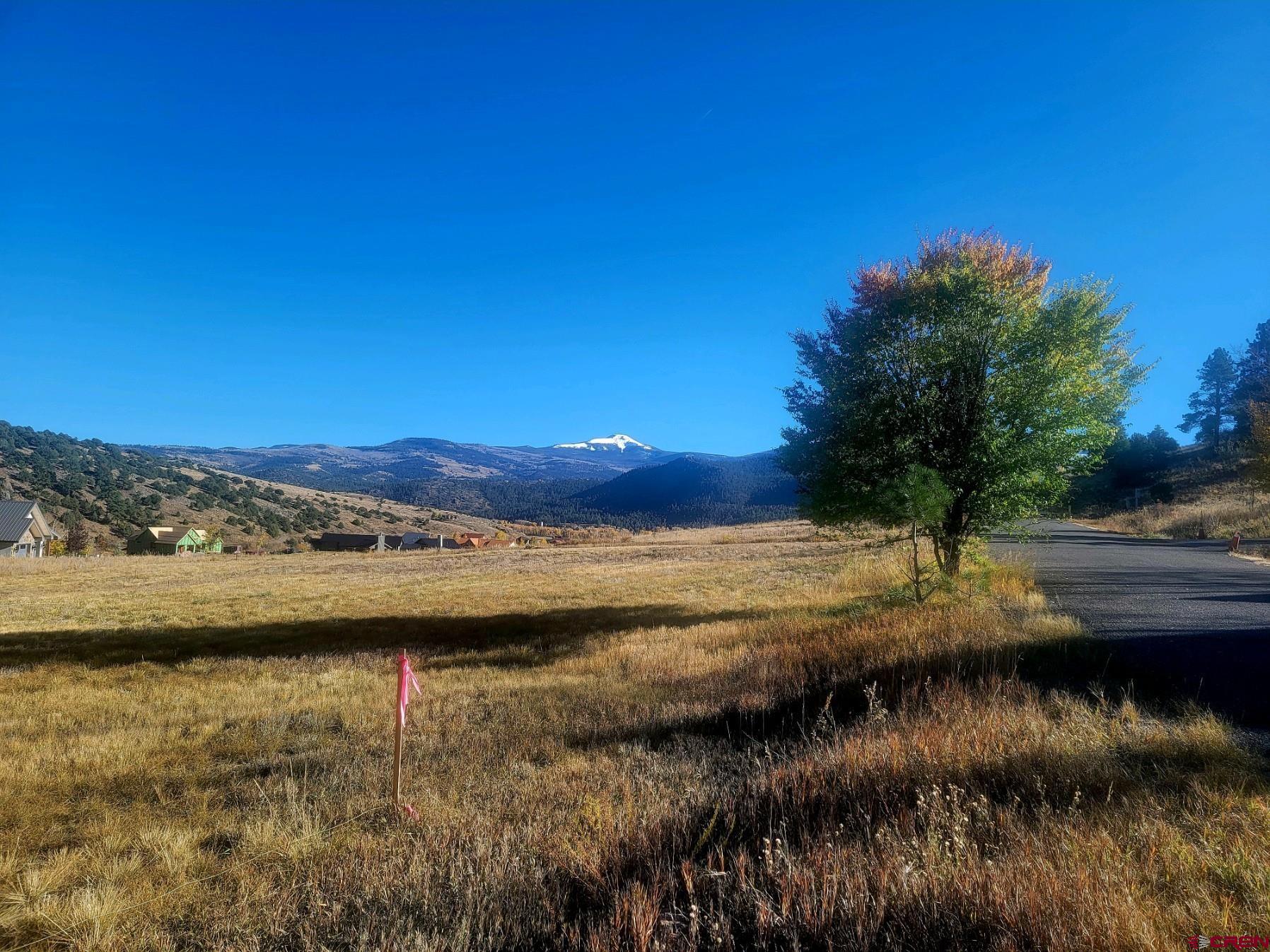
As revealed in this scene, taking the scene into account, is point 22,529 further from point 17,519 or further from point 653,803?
point 653,803

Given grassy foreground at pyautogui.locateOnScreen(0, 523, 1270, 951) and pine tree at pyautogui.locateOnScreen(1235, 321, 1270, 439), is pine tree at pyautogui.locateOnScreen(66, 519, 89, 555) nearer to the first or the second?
grassy foreground at pyautogui.locateOnScreen(0, 523, 1270, 951)

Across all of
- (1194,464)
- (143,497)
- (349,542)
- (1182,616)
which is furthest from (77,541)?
(1194,464)

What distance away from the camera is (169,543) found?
7512 centimetres

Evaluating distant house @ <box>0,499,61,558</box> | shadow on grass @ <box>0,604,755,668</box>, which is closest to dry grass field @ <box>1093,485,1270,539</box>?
shadow on grass @ <box>0,604,755,668</box>

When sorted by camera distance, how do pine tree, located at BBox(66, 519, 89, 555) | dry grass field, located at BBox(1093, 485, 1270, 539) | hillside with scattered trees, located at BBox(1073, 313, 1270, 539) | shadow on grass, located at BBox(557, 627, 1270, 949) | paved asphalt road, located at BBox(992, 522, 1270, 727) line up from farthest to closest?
1. pine tree, located at BBox(66, 519, 89, 555)
2. hillside with scattered trees, located at BBox(1073, 313, 1270, 539)
3. dry grass field, located at BBox(1093, 485, 1270, 539)
4. paved asphalt road, located at BBox(992, 522, 1270, 727)
5. shadow on grass, located at BBox(557, 627, 1270, 949)

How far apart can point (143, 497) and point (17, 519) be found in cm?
2984

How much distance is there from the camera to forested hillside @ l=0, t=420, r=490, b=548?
8375cm

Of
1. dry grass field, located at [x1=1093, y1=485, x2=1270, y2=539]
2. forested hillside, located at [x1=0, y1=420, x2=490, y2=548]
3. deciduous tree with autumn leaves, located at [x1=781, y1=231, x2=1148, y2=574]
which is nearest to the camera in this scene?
deciduous tree with autumn leaves, located at [x1=781, y1=231, x2=1148, y2=574]

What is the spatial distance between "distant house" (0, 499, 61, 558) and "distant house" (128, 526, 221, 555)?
29.4 ft

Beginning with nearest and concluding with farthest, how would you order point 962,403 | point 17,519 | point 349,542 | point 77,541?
1. point 962,403
2. point 17,519
3. point 77,541
4. point 349,542

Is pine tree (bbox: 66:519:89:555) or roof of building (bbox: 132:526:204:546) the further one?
roof of building (bbox: 132:526:204:546)

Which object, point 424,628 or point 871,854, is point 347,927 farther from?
point 424,628

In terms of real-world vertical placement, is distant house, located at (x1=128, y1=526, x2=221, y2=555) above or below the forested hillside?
below

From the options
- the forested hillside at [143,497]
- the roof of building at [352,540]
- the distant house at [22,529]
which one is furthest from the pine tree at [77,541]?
the roof of building at [352,540]
